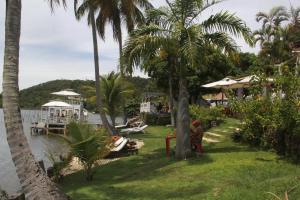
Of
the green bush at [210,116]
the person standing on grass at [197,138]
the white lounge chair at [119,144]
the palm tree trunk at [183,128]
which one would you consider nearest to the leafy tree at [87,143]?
A: the palm tree trunk at [183,128]

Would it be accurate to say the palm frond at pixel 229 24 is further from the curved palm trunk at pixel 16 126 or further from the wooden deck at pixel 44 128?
the wooden deck at pixel 44 128

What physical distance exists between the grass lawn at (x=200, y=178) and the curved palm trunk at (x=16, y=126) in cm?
206

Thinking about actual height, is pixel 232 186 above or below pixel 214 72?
below

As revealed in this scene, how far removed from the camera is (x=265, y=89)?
15.0m

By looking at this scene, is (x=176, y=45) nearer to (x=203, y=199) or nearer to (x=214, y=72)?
(x=203, y=199)

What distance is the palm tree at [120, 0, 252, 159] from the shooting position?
14273mm

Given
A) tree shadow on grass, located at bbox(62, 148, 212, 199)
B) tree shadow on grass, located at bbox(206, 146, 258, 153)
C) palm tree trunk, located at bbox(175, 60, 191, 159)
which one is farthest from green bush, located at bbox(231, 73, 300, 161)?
tree shadow on grass, located at bbox(62, 148, 212, 199)

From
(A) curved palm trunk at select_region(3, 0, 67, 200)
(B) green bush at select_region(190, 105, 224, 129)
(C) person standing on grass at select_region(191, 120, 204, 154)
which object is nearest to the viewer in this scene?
(A) curved palm trunk at select_region(3, 0, 67, 200)

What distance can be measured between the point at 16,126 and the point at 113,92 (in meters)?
22.2

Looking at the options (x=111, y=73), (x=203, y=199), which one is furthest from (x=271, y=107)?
(x=111, y=73)

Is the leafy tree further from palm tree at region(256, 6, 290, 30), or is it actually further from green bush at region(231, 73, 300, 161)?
palm tree at region(256, 6, 290, 30)

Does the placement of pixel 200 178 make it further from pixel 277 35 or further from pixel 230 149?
pixel 277 35

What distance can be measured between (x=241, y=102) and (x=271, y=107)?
1.61m

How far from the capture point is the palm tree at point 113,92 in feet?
103
